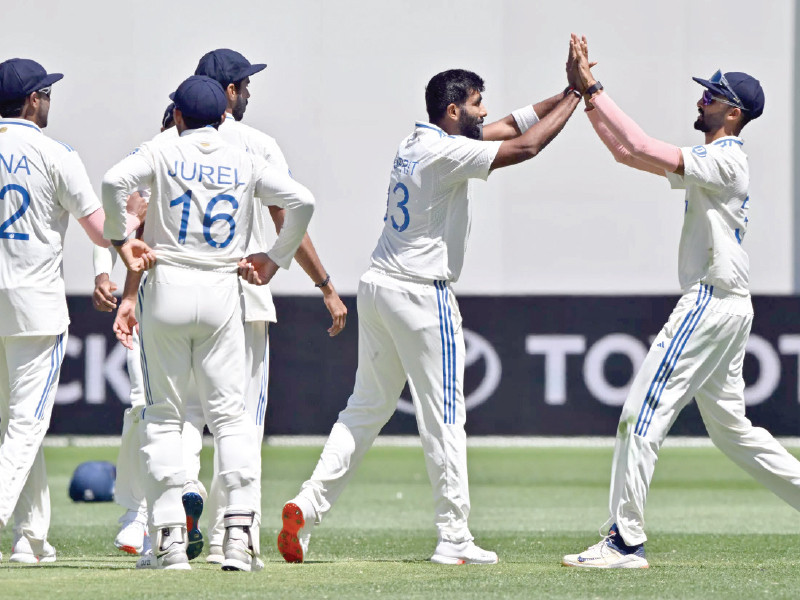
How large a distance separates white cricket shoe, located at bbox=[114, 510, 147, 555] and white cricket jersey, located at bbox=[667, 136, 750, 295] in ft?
9.84

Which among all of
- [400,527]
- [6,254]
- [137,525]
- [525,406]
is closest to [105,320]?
[525,406]

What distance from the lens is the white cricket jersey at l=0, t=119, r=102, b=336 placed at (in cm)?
669

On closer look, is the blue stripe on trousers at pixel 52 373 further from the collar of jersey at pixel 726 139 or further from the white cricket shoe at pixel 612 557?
the collar of jersey at pixel 726 139

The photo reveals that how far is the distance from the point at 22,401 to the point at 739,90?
3.57 meters

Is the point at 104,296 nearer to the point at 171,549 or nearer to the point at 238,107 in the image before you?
the point at 238,107

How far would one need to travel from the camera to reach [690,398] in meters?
6.92

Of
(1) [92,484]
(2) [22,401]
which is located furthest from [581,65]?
(1) [92,484]

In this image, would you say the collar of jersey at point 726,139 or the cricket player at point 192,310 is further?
the collar of jersey at point 726,139

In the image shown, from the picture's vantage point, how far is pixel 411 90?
57.3 ft

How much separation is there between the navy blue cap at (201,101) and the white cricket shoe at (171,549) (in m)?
1.72

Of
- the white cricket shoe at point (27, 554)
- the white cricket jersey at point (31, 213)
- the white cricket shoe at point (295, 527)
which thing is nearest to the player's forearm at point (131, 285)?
the white cricket jersey at point (31, 213)

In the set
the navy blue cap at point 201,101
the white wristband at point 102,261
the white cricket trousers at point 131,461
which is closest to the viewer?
the navy blue cap at point 201,101

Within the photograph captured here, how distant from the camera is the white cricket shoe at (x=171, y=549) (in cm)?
634

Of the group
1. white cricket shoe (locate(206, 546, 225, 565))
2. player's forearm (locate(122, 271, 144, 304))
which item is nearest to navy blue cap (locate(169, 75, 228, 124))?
player's forearm (locate(122, 271, 144, 304))
